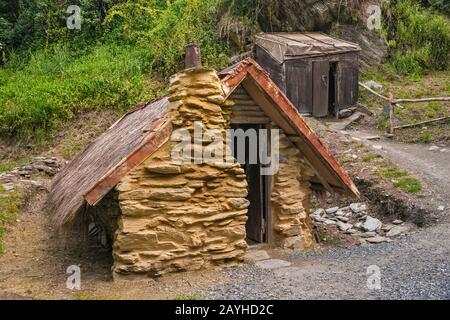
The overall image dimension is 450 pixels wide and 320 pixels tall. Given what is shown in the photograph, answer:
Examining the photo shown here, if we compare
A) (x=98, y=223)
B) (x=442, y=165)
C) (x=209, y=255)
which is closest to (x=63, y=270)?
(x=98, y=223)

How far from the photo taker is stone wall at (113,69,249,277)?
7.37 meters

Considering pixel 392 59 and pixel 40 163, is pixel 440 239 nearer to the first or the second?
pixel 40 163

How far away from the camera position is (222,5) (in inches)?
752

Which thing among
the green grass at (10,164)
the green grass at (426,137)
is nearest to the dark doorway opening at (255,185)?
the green grass at (426,137)

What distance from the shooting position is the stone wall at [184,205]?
7.37 m

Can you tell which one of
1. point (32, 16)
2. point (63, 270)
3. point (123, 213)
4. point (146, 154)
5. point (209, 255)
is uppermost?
point (32, 16)

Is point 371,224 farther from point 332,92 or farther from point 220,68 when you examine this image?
point 220,68

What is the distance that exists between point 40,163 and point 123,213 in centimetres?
798

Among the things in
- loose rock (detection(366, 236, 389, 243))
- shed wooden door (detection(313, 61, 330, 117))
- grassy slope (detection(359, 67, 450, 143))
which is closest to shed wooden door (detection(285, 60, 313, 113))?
shed wooden door (detection(313, 61, 330, 117))

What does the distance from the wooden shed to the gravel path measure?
7.35 metres

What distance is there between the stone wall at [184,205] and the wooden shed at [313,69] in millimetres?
8869
